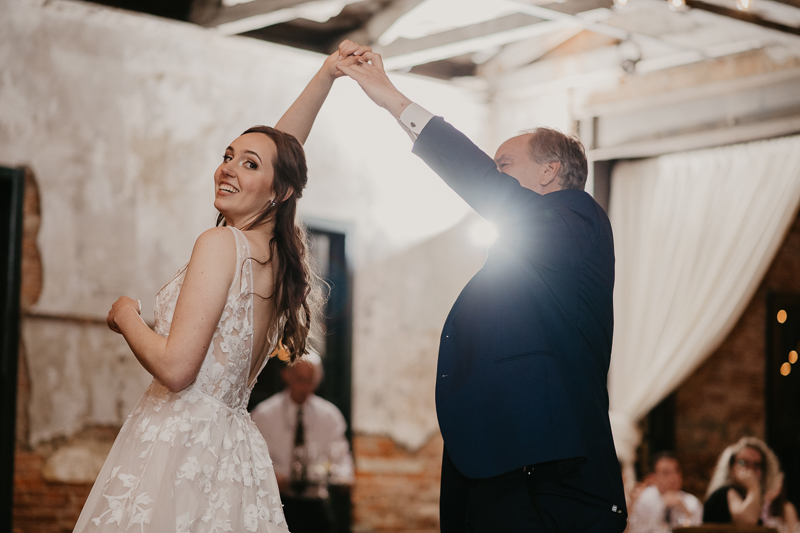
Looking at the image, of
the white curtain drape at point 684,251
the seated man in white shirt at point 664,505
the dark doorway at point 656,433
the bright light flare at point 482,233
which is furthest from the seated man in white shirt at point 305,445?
the dark doorway at point 656,433

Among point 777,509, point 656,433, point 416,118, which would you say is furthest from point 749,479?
point 416,118

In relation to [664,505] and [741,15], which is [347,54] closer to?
[741,15]

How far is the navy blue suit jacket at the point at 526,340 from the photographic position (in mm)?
2240

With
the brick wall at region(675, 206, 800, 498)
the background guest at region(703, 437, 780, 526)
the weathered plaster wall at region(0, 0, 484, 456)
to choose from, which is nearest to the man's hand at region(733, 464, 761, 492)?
the background guest at region(703, 437, 780, 526)

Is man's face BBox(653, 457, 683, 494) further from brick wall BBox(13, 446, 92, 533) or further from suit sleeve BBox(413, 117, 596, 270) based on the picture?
suit sleeve BBox(413, 117, 596, 270)

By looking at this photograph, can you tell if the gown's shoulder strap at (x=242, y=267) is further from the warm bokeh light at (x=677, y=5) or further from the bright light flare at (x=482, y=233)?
the bright light flare at (x=482, y=233)

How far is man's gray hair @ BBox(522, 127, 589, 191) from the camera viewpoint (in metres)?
2.57

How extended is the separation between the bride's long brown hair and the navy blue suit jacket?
35cm

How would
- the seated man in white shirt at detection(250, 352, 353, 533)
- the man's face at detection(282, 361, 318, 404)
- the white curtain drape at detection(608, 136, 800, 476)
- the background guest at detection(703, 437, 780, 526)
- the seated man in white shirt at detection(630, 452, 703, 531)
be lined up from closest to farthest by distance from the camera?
the seated man in white shirt at detection(250, 352, 353, 533) < the seated man in white shirt at detection(630, 452, 703, 531) < the background guest at detection(703, 437, 780, 526) < the man's face at detection(282, 361, 318, 404) < the white curtain drape at detection(608, 136, 800, 476)

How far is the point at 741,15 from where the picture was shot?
546cm

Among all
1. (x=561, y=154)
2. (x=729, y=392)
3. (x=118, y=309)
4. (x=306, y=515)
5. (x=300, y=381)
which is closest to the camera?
(x=118, y=309)

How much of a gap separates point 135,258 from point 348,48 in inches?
139

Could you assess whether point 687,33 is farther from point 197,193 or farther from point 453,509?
point 453,509

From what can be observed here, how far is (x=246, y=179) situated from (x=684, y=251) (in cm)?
552
